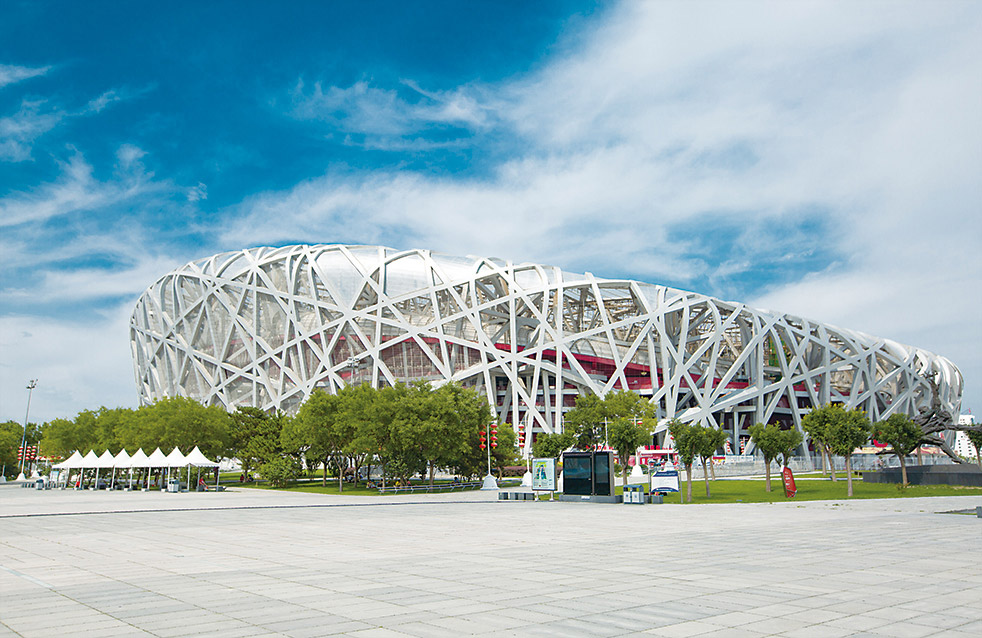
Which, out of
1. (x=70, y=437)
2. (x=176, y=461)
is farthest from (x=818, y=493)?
(x=70, y=437)

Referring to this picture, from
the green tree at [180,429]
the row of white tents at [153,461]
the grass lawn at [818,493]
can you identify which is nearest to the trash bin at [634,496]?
the grass lawn at [818,493]

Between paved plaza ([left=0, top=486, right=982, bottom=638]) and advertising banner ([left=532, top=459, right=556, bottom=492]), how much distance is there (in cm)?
1260

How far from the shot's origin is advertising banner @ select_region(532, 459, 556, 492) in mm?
34000

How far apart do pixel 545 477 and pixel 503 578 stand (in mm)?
23888

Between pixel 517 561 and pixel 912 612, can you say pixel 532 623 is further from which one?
pixel 517 561

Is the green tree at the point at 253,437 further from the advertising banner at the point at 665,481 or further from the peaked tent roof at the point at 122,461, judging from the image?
the advertising banner at the point at 665,481

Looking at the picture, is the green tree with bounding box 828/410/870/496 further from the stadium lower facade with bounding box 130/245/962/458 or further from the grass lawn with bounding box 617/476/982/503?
the stadium lower facade with bounding box 130/245/962/458

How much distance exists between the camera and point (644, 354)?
78.3 m

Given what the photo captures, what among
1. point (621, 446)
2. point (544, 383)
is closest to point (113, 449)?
point (544, 383)

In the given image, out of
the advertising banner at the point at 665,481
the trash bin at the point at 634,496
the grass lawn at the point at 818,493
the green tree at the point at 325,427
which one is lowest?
the grass lawn at the point at 818,493

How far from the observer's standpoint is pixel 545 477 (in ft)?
112

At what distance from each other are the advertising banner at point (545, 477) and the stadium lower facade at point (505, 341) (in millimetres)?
33551

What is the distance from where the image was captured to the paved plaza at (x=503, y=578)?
7.55 metres

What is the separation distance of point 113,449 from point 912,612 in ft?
222
